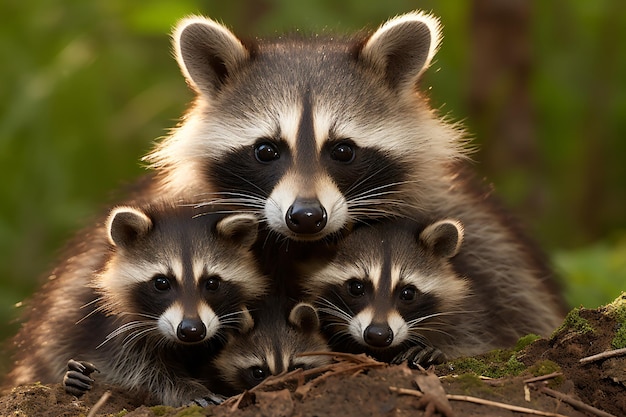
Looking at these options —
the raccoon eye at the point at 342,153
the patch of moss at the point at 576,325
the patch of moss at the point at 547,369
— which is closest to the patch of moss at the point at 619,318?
the patch of moss at the point at 576,325

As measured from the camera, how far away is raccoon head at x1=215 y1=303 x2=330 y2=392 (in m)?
5.32

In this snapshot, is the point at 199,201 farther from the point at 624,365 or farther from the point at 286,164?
the point at 624,365

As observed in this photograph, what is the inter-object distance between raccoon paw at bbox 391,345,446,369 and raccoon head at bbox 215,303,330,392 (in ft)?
1.29

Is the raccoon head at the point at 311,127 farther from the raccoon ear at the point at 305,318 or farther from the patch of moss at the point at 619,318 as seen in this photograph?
the patch of moss at the point at 619,318

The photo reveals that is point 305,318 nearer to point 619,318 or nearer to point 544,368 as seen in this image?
point 544,368

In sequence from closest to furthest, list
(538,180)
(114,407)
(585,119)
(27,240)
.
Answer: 1. (114,407)
2. (27,240)
3. (538,180)
4. (585,119)

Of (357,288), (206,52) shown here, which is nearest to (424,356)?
(357,288)

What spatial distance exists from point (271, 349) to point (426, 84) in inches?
147

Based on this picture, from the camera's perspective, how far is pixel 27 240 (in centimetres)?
1046

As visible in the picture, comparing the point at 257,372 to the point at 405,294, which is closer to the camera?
the point at 257,372

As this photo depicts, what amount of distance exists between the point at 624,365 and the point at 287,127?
83.6 inches

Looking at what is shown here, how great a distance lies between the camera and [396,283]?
5.45 metres

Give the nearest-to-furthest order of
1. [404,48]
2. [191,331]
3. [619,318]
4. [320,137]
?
[619,318] → [191,331] → [320,137] → [404,48]

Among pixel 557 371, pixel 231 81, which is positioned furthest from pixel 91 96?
pixel 557 371
